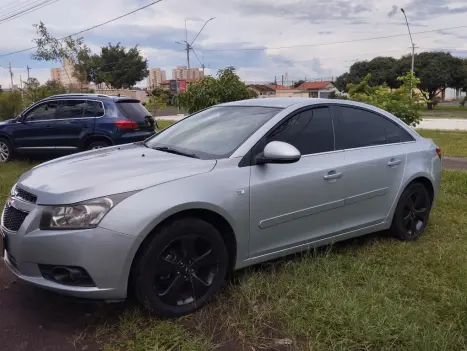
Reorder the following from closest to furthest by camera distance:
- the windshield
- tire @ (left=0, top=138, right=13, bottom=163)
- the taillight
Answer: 1. the windshield
2. the taillight
3. tire @ (left=0, top=138, right=13, bottom=163)

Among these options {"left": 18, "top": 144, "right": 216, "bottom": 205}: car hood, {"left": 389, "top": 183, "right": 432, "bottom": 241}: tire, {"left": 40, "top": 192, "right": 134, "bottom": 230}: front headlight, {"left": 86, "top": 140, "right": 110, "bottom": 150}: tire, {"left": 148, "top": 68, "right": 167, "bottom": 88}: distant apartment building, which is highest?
{"left": 148, "top": 68, "right": 167, "bottom": 88}: distant apartment building

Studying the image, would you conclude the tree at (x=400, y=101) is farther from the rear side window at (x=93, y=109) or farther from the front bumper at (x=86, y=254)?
the front bumper at (x=86, y=254)

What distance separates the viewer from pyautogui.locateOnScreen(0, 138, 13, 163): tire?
33.0 ft

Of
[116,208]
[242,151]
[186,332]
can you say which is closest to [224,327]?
[186,332]

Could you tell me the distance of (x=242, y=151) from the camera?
3.51m

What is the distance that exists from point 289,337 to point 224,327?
1.40ft

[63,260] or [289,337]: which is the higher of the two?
[63,260]

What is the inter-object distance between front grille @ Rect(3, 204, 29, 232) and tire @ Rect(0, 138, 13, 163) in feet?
24.6

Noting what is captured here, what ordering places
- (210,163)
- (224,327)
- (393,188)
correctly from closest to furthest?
(224,327)
(210,163)
(393,188)

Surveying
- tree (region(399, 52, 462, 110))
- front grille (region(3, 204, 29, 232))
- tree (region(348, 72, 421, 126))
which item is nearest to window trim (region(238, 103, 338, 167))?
front grille (region(3, 204, 29, 232))

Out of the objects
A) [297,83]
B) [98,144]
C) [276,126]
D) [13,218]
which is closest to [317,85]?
[297,83]

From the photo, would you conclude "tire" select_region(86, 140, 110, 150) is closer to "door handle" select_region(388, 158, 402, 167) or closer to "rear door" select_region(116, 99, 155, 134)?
"rear door" select_region(116, 99, 155, 134)

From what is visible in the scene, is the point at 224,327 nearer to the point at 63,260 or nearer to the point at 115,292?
the point at 115,292

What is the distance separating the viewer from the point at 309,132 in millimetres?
3982
